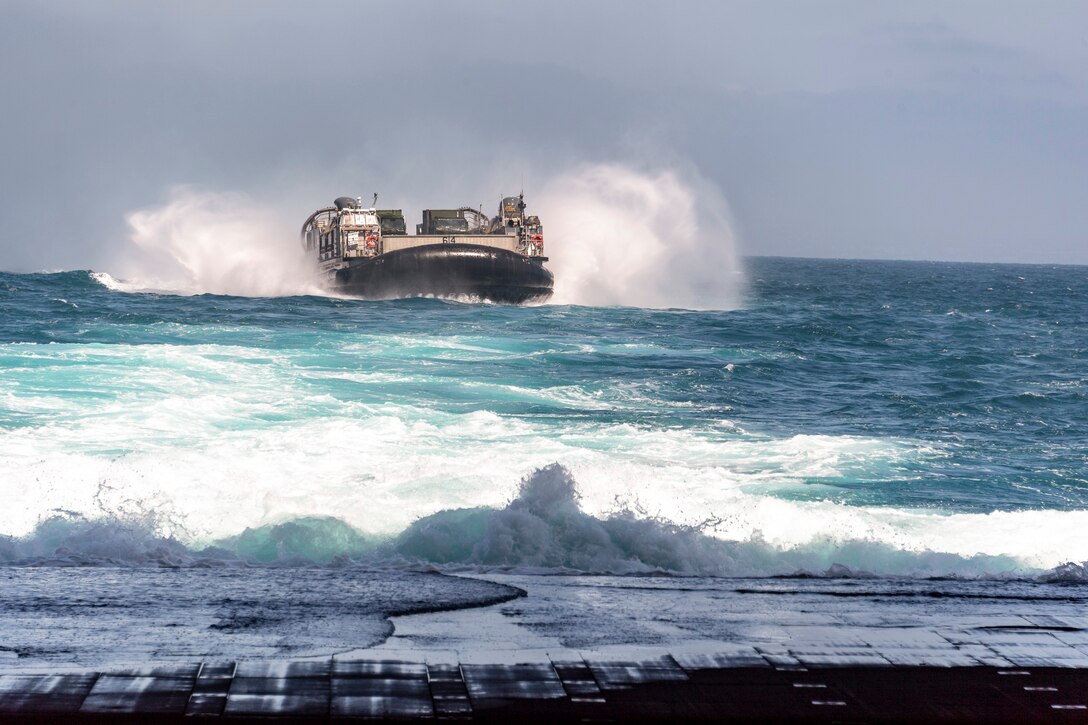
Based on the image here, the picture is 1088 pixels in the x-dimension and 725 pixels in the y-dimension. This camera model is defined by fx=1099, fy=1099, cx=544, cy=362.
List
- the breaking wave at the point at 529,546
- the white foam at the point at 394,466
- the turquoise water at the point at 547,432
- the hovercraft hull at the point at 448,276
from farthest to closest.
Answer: the hovercraft hull at the point at 448,276 < the turquoise water at the point at 547,432 < the white foam at the point at 394,466 < the breaking wave at the point at 529,546

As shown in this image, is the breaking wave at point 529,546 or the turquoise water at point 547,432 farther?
the turquoise water at point 547,432

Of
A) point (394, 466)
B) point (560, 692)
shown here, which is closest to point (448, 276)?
point (394, 466)

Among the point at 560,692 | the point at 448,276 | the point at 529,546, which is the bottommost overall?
the point at 529,546

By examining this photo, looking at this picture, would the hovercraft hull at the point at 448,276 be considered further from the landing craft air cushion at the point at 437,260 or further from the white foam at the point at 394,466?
the white foam at the point at 394,466

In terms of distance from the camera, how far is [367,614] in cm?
499

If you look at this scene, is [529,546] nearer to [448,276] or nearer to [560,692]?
[560,692]

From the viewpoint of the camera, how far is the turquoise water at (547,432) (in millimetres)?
8445

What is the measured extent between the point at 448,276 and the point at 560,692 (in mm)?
32130

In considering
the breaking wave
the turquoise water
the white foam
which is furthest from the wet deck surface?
the white foam

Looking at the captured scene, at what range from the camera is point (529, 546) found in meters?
7.41

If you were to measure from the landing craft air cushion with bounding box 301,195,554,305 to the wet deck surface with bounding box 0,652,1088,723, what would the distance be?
1246 inches

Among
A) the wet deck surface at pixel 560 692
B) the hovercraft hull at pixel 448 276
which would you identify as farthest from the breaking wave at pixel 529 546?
the hovercraft hull at pixel 448 276

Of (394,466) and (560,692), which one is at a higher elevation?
(560,692)

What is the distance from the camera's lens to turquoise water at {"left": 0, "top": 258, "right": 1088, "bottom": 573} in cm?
845
